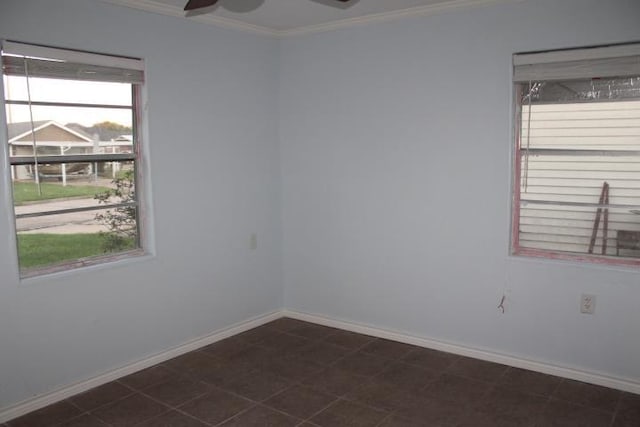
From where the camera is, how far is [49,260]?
3.15 m

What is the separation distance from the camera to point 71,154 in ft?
10.5

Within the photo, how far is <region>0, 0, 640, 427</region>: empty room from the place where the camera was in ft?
9.81

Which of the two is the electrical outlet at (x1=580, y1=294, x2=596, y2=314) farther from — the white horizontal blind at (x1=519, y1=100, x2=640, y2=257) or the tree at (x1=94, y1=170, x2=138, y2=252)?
the tree at (x1=94, y1=170, x2=138, y2=252)

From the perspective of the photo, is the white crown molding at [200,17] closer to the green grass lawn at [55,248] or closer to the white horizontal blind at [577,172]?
the green grass lawn at [55,248]

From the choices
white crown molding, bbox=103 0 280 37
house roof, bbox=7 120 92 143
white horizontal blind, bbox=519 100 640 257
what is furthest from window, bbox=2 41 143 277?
white horizontal blind, bbox=519 100 640 257

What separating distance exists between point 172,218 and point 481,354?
7.55 ft

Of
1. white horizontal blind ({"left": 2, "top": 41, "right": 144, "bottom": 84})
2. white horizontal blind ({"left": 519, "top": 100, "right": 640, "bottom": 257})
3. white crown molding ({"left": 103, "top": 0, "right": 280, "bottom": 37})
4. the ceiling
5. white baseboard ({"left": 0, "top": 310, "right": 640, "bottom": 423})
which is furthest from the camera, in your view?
the ceiling

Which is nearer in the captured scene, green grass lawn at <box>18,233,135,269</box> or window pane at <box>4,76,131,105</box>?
window pane at <box>4,76,131,105</box>

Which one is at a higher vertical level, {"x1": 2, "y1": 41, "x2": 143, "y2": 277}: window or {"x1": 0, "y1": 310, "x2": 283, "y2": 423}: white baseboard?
{"x1": 2, "y1": 41, "x2": 143, "y2": 277}: window

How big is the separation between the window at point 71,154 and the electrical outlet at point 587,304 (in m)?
2.83

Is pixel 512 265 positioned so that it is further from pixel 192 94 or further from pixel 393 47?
pixel 192 94

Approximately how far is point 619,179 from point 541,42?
94 centimetres

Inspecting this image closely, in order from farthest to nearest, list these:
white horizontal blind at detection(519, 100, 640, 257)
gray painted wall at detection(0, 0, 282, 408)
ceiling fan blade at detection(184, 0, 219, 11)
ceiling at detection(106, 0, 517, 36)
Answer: ceiling at detection(106, 0, 517, 36) < white horizontal blind at detection(519, 100, 640, 257) < gray painted wall at detection(0, 0, 282, 408) < ceiling fan blade at detection(184, 0, 219, 11)

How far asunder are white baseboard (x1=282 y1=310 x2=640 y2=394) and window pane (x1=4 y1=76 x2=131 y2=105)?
87.6 inches
